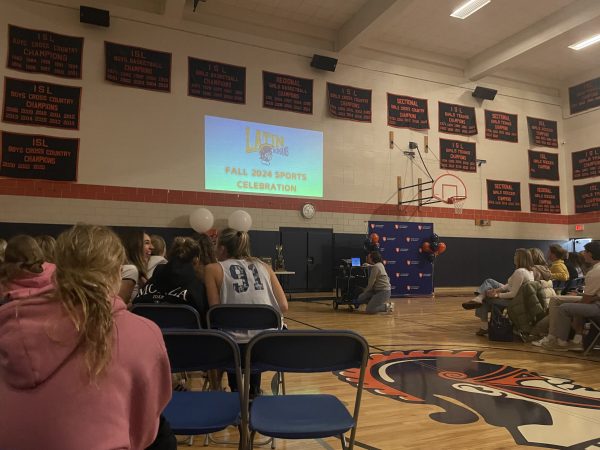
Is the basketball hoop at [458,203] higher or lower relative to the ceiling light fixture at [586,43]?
lower

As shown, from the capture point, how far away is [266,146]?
9.39 metres

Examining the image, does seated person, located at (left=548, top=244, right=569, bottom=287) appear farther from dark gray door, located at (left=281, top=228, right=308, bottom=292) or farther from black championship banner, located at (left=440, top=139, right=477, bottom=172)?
black championship banner, located at (left=440, top=139, right=477, bottom=172)

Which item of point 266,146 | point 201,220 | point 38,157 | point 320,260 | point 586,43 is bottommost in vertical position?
point 320,260

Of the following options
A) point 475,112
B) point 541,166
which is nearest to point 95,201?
point 475,112

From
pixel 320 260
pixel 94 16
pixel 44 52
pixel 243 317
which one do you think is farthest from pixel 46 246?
pixel 320 260

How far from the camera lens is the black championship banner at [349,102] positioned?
1011 cm

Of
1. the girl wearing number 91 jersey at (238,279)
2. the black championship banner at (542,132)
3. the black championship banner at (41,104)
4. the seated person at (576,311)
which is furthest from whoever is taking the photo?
the black championship banner at (542,132)

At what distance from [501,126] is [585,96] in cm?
253

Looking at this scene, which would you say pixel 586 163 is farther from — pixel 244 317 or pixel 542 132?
pixel 244 317

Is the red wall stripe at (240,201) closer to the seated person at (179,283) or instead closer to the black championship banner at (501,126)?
the black championship banner at (501,126)

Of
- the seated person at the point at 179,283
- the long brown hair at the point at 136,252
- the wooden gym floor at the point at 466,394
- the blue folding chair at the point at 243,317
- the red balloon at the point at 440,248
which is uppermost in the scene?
the red balloon at the point at 440,248

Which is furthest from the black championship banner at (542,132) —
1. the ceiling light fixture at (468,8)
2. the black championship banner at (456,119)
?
the ceiling light fixture at (468,8)

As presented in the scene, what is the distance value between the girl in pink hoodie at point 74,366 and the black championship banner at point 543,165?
1310cm

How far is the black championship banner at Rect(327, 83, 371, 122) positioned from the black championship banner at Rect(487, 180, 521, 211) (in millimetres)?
Result: 3948
